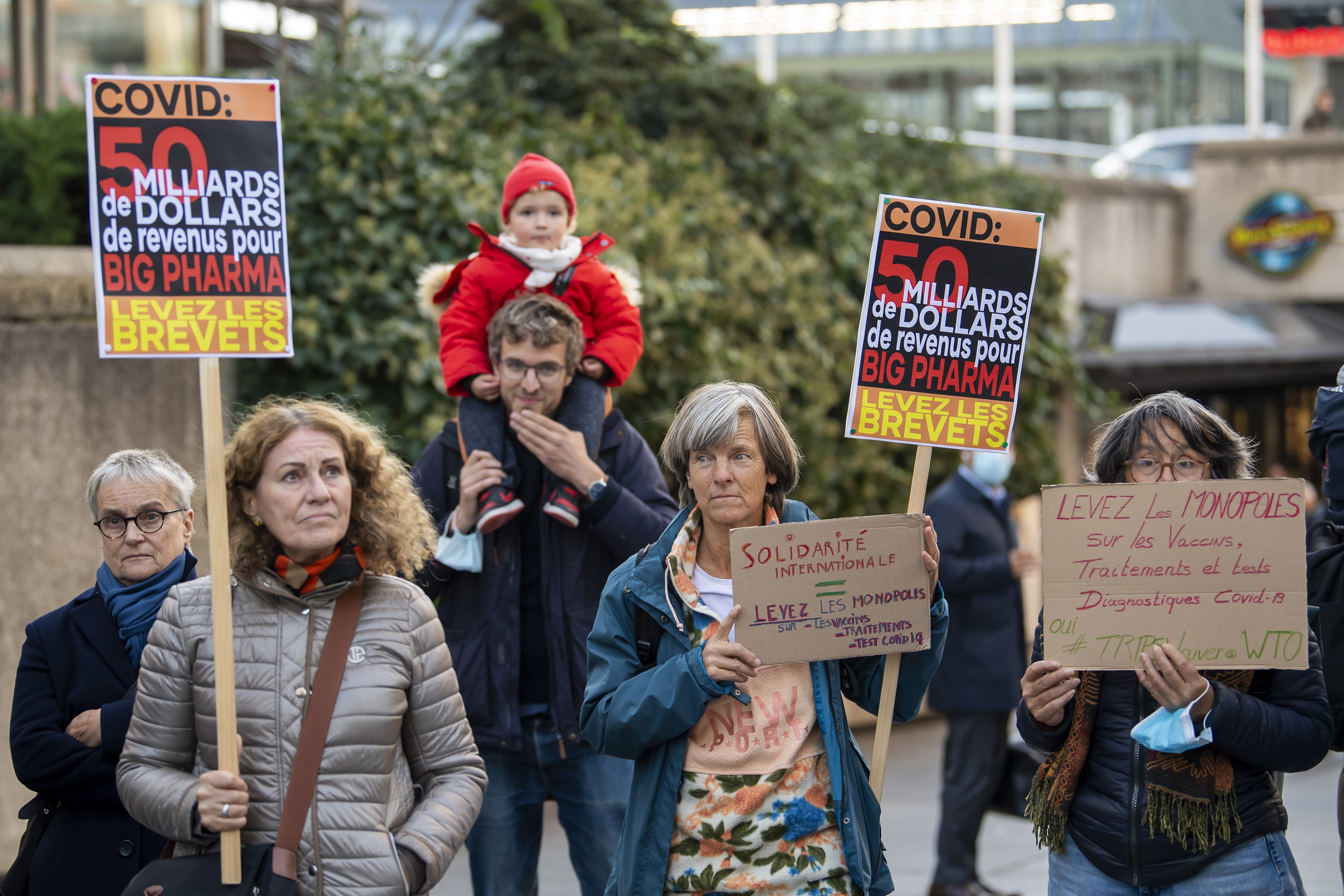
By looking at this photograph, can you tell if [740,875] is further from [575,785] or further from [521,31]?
[521,31]

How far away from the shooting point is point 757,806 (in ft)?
9.86

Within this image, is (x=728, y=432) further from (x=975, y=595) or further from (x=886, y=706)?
(x=975, y=595)

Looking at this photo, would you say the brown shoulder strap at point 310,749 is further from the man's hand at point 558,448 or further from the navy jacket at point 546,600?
the man's hand at point 558,448

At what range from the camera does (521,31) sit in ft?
33.3

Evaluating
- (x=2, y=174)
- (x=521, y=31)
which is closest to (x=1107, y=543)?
A: (x=2, y=174)

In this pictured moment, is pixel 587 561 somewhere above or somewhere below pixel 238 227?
below

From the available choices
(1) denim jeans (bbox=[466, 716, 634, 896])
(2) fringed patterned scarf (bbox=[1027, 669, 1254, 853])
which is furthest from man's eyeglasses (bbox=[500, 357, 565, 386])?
(2) fringed patterned scarf (bbox=[1027, 669, 1254, 853])

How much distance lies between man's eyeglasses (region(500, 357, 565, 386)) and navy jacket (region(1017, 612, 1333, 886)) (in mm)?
1561

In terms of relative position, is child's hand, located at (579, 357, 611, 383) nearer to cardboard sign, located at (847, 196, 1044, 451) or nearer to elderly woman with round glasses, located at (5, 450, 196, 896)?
cardboard sign, located at (847, 196, 1044, 451)

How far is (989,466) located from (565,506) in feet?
10.7

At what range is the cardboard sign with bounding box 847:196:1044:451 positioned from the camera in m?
3.50

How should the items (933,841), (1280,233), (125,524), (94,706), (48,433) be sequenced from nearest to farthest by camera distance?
(94,706)
(125,524)
(48,433)
(933,841)
(1280,233)

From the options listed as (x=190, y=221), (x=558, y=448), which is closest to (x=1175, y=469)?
(x=558, y=448)

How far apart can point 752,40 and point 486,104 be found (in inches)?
1053
